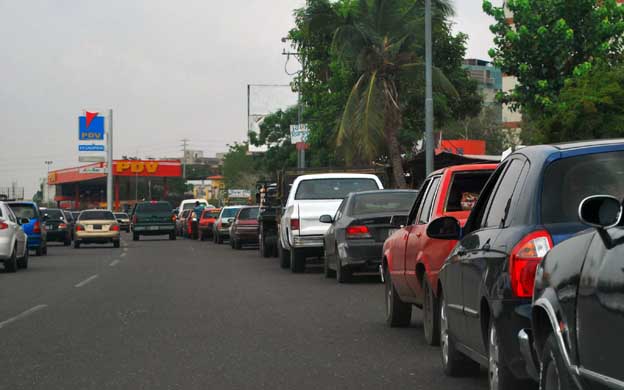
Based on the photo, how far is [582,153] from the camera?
6562mm

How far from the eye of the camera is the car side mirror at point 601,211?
13.8 ft

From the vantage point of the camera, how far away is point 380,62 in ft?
120

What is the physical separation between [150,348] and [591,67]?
23.2 meters

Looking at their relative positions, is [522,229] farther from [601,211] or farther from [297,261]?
[297,261]

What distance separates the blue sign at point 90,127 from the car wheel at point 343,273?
223 ft

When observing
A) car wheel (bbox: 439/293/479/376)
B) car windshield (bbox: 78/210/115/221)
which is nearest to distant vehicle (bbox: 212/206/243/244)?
car windshield (bbox: 78/210/115/221)

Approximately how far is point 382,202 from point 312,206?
3.77m

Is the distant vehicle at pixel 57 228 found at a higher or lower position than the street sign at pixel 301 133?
lower

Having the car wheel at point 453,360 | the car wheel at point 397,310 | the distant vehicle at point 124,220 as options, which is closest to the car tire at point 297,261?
the car wheel at point 397,310

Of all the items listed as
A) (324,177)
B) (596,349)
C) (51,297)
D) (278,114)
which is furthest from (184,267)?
(278,114)

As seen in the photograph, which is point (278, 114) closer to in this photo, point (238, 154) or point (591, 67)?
point (238, 154)

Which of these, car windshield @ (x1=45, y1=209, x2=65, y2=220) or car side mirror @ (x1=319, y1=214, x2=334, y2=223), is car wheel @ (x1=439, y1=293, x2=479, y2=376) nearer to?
→ car side mirror @ (x1=319, y1=214, x2=334, y2=223)

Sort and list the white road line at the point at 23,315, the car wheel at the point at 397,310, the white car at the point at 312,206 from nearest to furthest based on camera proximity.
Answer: the car wheel at the point at 397,310 < the white road line at the point at 23,315 < the white car at the point at 312,206

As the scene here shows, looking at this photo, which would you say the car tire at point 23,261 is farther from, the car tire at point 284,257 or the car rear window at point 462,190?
the car rear window at point 462,190
